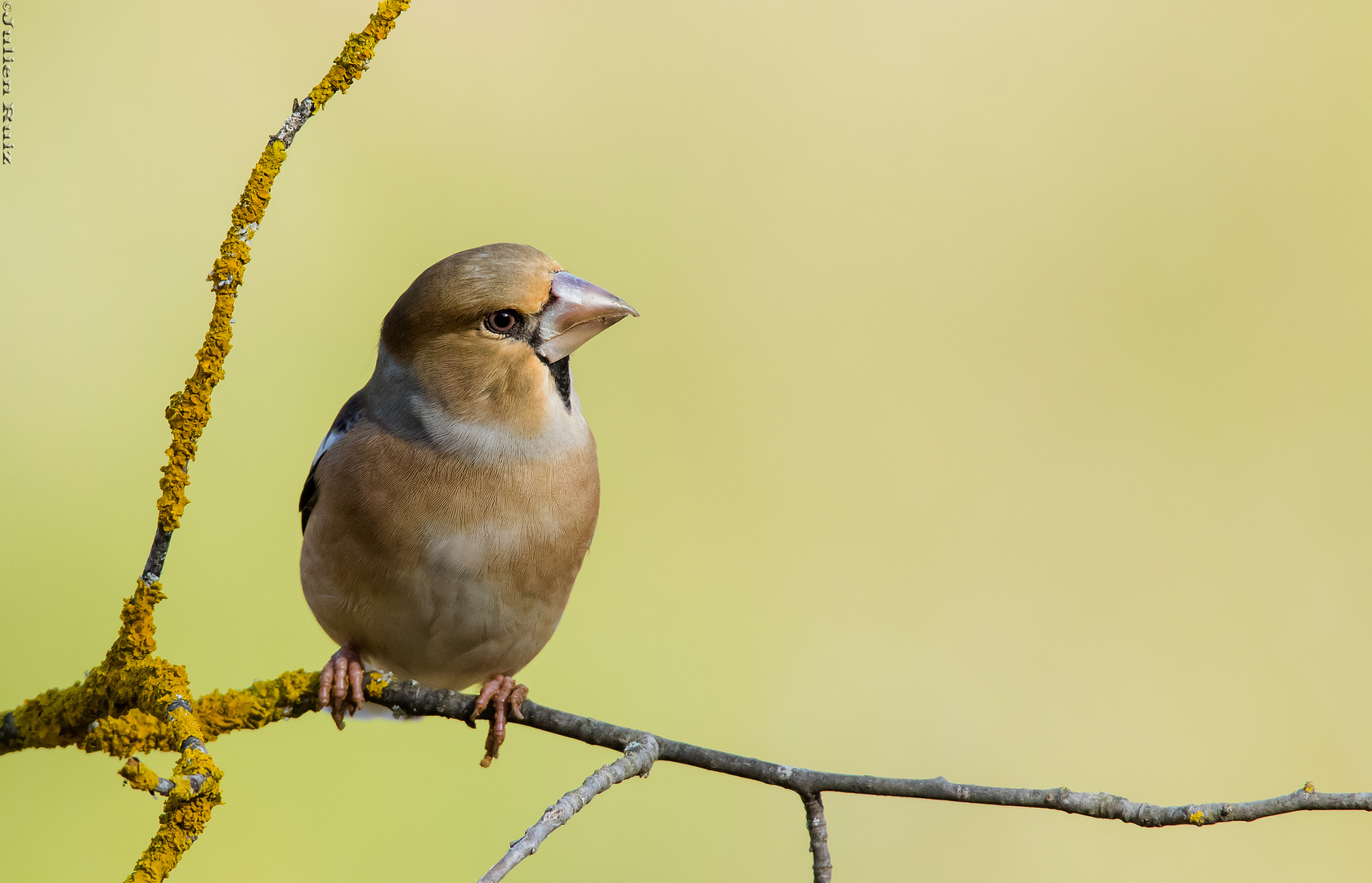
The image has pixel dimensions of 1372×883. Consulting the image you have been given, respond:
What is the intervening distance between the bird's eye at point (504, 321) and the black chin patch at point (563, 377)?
12 cm

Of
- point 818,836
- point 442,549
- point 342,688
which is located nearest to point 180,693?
point 342,688

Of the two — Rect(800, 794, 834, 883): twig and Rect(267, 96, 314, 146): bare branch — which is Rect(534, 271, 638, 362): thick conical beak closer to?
Rect(267, 96, 314, 146): bare branch

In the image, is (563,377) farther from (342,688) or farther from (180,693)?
(180,693)

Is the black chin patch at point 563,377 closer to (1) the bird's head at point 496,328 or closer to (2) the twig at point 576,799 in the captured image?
(1) the bird's head at point 496,328

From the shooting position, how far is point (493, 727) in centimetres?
238

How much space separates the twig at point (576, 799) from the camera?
1.49 meters

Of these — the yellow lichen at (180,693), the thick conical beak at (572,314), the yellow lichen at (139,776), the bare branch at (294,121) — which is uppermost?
the thick conical beak at (572,314)

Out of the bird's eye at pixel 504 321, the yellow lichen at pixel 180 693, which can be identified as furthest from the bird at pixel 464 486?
the yellow lichen at pixel 180 693

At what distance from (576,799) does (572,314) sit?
0.99 meters

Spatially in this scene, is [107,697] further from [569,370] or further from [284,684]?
[569,370]

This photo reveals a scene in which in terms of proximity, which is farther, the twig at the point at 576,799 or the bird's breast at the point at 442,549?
the bird's breast at the point at 442,549

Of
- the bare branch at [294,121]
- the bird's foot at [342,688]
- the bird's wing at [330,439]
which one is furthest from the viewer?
the bird's wing at [330,439]

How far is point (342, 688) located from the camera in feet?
Result: 7.39

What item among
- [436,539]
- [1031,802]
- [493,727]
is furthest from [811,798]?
[436,539]
